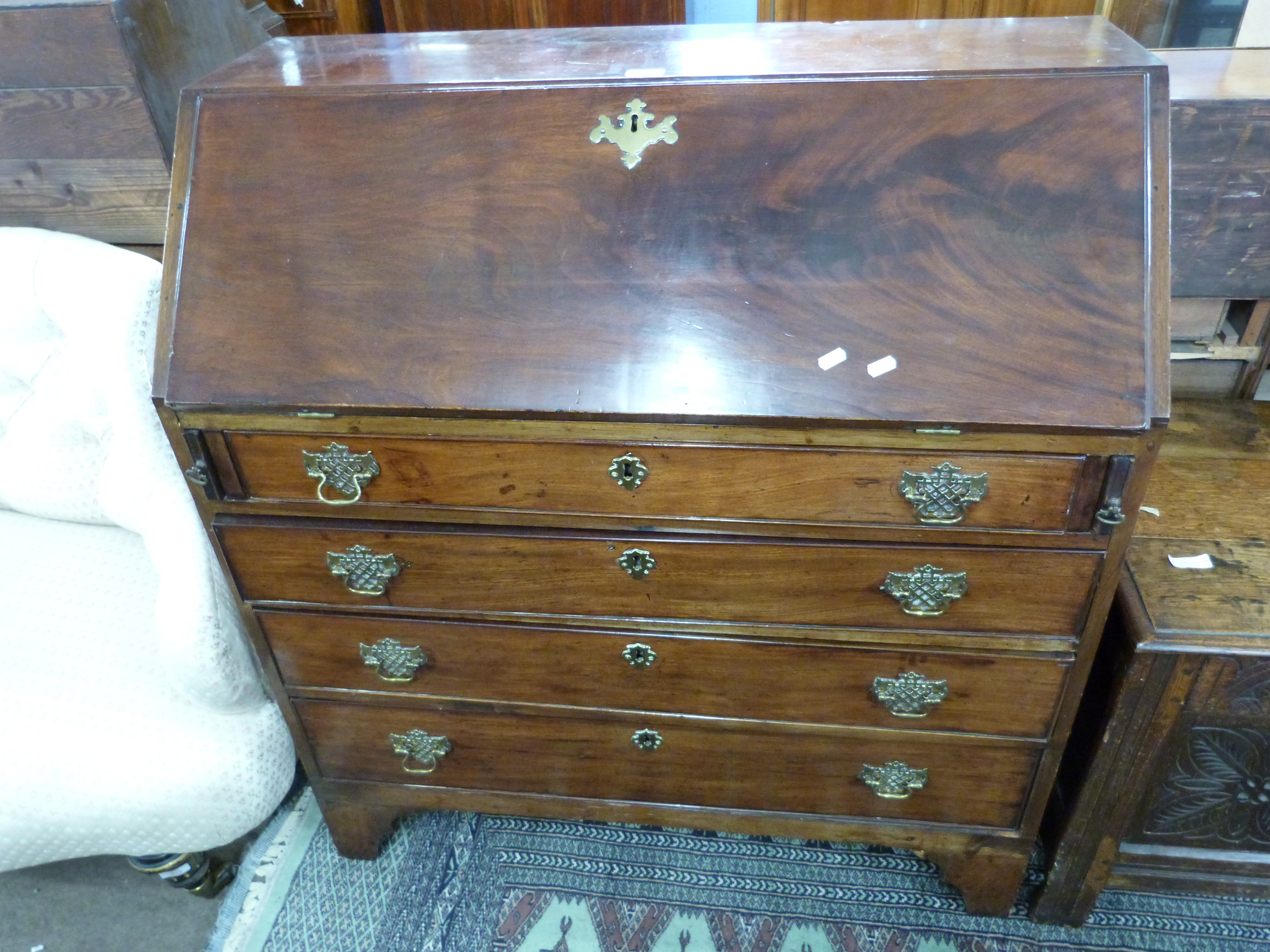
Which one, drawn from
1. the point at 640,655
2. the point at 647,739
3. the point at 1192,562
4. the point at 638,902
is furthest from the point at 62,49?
the point at 1192,562

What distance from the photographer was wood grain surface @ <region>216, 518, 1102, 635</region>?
3.51 feet

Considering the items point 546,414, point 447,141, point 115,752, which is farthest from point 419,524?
point 115,752

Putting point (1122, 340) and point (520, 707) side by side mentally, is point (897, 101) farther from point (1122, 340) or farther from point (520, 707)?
point (520, 707)

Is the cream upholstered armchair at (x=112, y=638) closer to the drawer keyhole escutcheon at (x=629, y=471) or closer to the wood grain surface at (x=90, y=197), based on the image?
the wood grain surface at (x=90, y=197)

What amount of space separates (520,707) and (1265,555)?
3.49 feet

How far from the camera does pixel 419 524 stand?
1.15 meters

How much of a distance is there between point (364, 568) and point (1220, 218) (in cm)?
133

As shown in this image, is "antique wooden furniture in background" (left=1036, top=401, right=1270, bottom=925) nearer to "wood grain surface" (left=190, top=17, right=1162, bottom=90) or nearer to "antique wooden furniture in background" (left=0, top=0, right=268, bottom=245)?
"wood grain surface" (left=190, top=17, right=1162, bottom=90)

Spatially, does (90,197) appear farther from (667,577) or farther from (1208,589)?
(1208,589)

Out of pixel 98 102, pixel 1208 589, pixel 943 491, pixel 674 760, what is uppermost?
pixel 98 102

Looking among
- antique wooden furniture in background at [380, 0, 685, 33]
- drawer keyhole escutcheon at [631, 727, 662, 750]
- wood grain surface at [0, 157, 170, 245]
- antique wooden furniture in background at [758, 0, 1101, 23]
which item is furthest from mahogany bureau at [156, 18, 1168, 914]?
antique wooden furniture in background at [380, 0, 685, 33]

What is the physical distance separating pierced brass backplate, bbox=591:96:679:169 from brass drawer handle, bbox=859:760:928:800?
3.02 ft

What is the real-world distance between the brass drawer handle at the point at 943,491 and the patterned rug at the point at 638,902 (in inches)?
34.0

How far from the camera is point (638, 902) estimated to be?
1552mm
